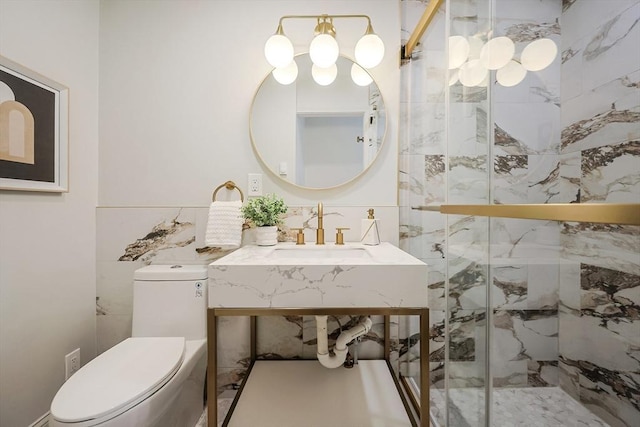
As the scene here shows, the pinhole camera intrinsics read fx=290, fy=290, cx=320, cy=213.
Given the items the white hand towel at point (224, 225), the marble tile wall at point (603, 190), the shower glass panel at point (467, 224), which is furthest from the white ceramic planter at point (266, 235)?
the marble tile wall at point (603, 190)

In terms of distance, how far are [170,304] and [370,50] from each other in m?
1.57

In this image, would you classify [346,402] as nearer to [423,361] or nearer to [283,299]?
[423,361]

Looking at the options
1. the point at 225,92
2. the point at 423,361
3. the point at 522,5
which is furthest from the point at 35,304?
the point at 522,5

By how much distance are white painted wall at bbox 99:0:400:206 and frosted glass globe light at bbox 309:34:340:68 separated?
21 centimetres

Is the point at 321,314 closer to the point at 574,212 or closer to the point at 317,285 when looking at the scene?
the point at 317,285

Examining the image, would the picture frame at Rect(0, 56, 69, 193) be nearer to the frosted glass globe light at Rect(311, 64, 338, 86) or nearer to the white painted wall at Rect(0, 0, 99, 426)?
the white painted wall at Rect(0, 0, 99, 426)

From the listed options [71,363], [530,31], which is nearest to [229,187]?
[71,363]

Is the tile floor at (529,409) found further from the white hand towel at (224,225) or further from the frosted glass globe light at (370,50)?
the frosted glass globe light at (370,50)

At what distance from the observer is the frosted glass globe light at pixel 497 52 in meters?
0.69

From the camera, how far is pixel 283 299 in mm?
993

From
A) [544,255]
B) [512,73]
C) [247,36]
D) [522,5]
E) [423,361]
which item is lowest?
[423,361]

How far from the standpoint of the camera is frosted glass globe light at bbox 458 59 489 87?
0.84m

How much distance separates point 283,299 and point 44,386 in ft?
4.03

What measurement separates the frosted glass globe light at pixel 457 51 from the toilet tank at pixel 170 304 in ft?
4.54
